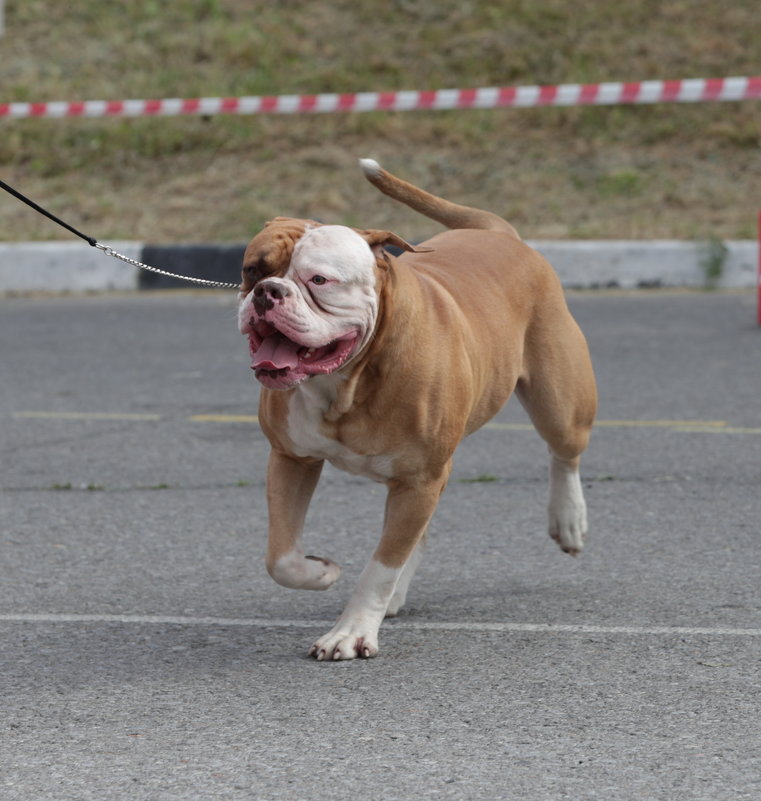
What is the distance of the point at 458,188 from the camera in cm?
1501

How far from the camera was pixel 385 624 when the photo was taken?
182 inches

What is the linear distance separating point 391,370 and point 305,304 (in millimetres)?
407

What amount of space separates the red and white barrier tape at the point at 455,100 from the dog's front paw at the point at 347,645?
10.7 meters

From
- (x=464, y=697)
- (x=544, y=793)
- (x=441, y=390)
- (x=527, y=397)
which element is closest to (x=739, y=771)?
(x=544, y=793)

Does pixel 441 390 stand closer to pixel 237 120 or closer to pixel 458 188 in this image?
pixel 458 188

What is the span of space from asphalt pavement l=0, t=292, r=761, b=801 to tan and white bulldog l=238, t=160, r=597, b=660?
28 centimetres

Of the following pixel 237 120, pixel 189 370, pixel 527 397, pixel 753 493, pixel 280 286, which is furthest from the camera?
pixel 237 120

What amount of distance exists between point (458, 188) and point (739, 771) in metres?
12.0

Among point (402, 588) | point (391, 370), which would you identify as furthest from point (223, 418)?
point (391, 370)

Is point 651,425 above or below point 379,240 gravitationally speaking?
below

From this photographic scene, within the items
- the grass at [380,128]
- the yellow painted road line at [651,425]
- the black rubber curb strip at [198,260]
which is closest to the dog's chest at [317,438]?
the yellow painted road line at [651,425]

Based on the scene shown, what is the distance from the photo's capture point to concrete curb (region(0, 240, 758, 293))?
40.9 feet

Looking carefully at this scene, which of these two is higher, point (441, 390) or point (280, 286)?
point (280, 286)

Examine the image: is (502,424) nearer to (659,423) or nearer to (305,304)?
(659,423)
